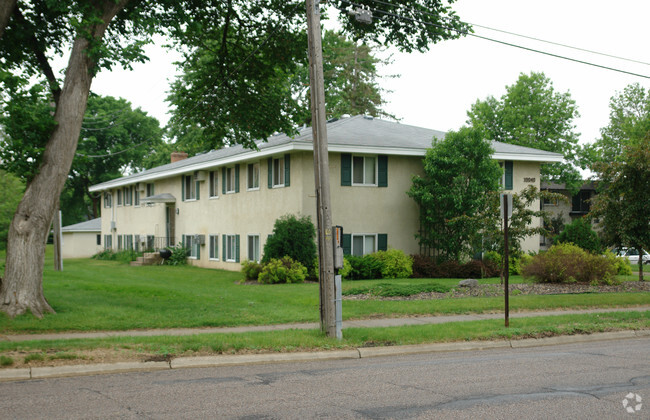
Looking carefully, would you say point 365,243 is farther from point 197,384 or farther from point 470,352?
point 197,384

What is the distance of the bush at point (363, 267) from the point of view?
1007 inches

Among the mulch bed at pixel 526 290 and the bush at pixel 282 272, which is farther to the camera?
the bush at pixel 282 272

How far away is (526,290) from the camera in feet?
67.5

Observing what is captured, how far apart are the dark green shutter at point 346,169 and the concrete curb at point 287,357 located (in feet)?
48.0

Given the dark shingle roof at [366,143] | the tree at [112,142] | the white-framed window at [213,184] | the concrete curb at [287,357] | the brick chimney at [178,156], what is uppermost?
the tree at [112,142]

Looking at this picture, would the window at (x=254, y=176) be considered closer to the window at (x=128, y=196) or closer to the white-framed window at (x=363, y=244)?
the white-framed window at (x=363, y=244)

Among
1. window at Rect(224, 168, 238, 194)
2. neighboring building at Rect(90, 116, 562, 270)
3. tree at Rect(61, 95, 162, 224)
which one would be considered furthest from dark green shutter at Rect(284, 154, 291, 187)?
tree at Rect(61, 95, 162, 224)

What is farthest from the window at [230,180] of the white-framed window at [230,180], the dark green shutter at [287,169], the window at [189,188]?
the dark green shutter at [287,169]

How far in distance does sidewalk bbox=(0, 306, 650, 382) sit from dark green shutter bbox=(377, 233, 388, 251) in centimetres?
1155

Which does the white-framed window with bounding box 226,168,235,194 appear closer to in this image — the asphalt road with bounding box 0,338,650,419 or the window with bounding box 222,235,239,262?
the window with bounding box 222,235,239,262

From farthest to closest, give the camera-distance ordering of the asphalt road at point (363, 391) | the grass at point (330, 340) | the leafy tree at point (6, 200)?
the leafy tree at point (6, 200)
the grass at point (330, 340)
the asphalt road at point (363, 391)

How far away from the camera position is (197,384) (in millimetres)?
8578

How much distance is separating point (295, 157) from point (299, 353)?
629 inches

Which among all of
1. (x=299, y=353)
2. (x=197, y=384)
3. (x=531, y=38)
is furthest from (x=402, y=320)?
(x=531, y=38)
